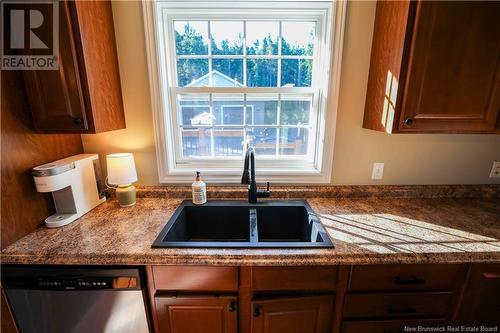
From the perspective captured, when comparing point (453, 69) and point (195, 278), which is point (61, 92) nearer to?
point (195, 278)

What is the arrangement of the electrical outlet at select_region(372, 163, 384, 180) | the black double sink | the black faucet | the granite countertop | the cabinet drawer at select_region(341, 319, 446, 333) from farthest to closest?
the electrical outlet at select_region(372, 163, 384, 180) < the black double sink < the black faucet < the cabinet drawer at select_region(341, 319, 446, 333) < the granite countertop

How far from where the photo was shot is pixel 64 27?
979 mm


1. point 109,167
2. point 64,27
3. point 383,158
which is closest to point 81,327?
point 109,167

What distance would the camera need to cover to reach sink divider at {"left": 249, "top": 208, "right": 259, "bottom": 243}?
109cm

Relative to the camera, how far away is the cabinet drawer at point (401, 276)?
97cm

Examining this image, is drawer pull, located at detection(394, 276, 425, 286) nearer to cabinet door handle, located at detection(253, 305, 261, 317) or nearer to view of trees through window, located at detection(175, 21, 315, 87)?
cabinet door handle, located at detection(253, 305, 261, 317)

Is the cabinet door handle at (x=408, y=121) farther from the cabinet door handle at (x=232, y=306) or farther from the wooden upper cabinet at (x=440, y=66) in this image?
the cabinet door handle at (x=232, y=306)

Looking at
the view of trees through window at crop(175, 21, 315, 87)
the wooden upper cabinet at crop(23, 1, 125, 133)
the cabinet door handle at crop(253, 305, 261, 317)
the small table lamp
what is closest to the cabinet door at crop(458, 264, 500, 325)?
the cabinet door handle at crop(253, 305, 261, 317)

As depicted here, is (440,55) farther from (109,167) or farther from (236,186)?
(109,167)

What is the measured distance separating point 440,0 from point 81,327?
7.19 ft

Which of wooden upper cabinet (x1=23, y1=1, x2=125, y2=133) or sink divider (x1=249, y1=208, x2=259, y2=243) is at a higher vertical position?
wooden upper cabinet (x1=23, y1=1, x2=125, y2=133)

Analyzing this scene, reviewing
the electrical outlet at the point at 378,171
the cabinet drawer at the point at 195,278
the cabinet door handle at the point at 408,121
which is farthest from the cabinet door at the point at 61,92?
the electrical outlet at the point at 378,171

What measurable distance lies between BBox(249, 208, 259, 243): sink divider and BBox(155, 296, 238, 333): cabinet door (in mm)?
271

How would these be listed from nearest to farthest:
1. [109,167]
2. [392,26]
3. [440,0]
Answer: [440,0] < [392,26] < [109,167]
